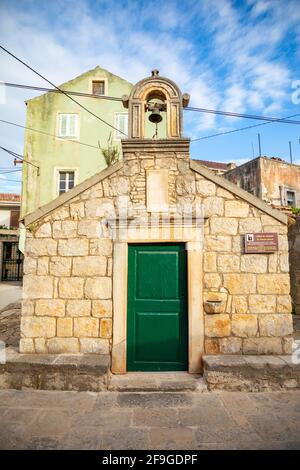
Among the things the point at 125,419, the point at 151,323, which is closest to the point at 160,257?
the point at 151,323

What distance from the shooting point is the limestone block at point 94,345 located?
4.09 m

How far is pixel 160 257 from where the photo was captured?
4.34m

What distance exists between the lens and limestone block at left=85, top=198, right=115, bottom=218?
432 cm

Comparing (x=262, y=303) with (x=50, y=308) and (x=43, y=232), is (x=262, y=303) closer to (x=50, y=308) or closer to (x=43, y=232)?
(x=50, y=308)

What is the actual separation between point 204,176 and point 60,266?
2.82 meters

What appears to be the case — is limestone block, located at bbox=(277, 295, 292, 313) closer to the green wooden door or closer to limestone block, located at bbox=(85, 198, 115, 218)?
the green wooden door

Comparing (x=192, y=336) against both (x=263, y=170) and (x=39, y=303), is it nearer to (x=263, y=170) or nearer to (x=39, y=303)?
(x=39, y=303)

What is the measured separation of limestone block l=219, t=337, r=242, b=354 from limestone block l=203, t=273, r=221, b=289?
0.87 metres

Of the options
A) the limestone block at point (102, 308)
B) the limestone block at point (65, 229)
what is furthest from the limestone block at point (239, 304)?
the limestone block at point (65, 229)

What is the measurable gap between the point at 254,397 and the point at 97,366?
2.22m

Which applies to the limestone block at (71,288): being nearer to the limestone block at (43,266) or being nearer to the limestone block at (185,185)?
the limestone block at (43,266)

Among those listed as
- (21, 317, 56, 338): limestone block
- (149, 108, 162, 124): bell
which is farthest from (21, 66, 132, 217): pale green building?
(21, 317, 56, 338): limestone block

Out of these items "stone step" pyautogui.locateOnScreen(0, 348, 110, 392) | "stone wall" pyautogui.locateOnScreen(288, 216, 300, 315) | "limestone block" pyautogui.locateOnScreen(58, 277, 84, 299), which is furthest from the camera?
"stone wall" pyautogui.locateOnScreen(288, 216, 300, 315)

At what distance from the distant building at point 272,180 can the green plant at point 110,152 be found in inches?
281
